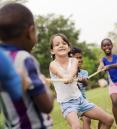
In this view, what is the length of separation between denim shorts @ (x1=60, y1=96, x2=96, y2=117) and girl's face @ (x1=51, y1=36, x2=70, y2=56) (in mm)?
600

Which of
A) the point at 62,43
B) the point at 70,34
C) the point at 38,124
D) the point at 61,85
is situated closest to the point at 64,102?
the point at 61,85

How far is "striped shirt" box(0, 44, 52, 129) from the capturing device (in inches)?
103

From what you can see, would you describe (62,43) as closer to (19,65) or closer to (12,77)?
(19,65)

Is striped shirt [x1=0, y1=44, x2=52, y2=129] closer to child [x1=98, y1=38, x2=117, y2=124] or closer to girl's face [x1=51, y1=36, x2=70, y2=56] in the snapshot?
girl's face [x1=51, y1=36, x2=70, y2=56]

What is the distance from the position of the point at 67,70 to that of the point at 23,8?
3.11 m

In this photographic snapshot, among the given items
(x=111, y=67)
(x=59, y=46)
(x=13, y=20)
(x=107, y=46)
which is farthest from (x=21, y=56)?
(x=107, y=46)

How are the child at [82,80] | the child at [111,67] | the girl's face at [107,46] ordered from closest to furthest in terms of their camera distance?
the child at [82,80] < the child at [111,67] < the girl's face at [107,46]

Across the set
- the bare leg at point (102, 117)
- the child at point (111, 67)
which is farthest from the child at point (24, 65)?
the child at point (111, 67)

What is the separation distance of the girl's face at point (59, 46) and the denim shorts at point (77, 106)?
0.60 meters

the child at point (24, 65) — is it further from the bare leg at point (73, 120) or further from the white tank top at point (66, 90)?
the white tank top at point (66, 90)

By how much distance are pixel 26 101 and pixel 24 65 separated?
22 cm

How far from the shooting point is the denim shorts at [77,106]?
18.7 ft

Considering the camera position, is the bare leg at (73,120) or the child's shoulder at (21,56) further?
the bare leg at (73,120)

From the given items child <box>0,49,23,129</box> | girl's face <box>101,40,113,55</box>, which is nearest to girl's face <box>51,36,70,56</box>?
girl's face <box>101,40,113,55</box>
